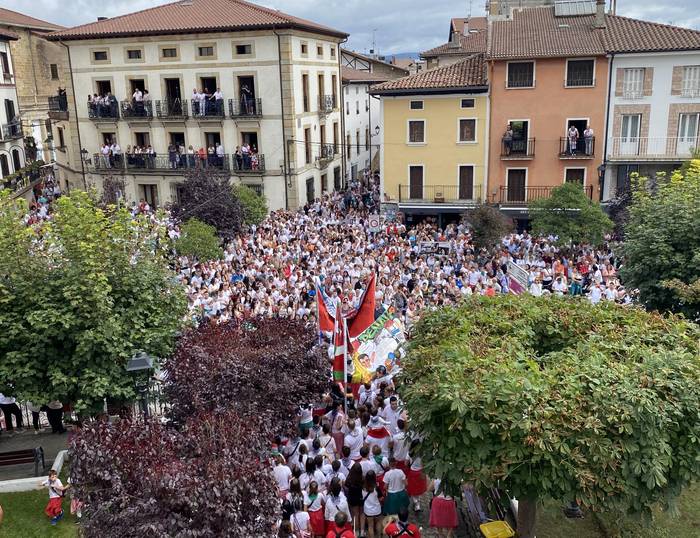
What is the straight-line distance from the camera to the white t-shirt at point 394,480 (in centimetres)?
1034

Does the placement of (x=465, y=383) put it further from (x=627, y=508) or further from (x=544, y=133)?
(x=544, y=133)

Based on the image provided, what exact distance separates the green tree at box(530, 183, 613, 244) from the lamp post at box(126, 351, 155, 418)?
1771 centimetres

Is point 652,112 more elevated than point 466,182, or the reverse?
point 652,112

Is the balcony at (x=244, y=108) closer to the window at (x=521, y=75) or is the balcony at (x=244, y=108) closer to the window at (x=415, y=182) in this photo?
the window at (x=415, y=182)

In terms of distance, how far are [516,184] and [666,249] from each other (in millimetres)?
19518

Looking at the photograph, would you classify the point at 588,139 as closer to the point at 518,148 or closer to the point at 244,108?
the point at 518,148

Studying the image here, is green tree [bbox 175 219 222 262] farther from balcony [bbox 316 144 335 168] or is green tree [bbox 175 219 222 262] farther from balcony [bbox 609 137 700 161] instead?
balcony [bbox 609 137 700 161]

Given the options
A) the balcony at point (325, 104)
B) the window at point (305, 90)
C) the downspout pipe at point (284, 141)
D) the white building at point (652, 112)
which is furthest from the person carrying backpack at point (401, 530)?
the balcony at point (325, 104)

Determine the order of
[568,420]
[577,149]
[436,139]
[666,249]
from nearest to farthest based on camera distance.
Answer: [568,420]
[666,249]
[577,149]
[436,139]

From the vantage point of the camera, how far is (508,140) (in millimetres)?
32156

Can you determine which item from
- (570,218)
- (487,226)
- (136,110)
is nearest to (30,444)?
(487,226)

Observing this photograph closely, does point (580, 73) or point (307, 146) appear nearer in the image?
point (580, 73)

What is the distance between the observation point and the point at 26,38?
49.0 meters

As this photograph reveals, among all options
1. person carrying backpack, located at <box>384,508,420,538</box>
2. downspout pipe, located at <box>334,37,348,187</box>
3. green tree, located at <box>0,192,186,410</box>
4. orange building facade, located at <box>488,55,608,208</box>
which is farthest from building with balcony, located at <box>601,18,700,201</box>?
person carrying backpack, located at <box>384,508,420,538</box>
